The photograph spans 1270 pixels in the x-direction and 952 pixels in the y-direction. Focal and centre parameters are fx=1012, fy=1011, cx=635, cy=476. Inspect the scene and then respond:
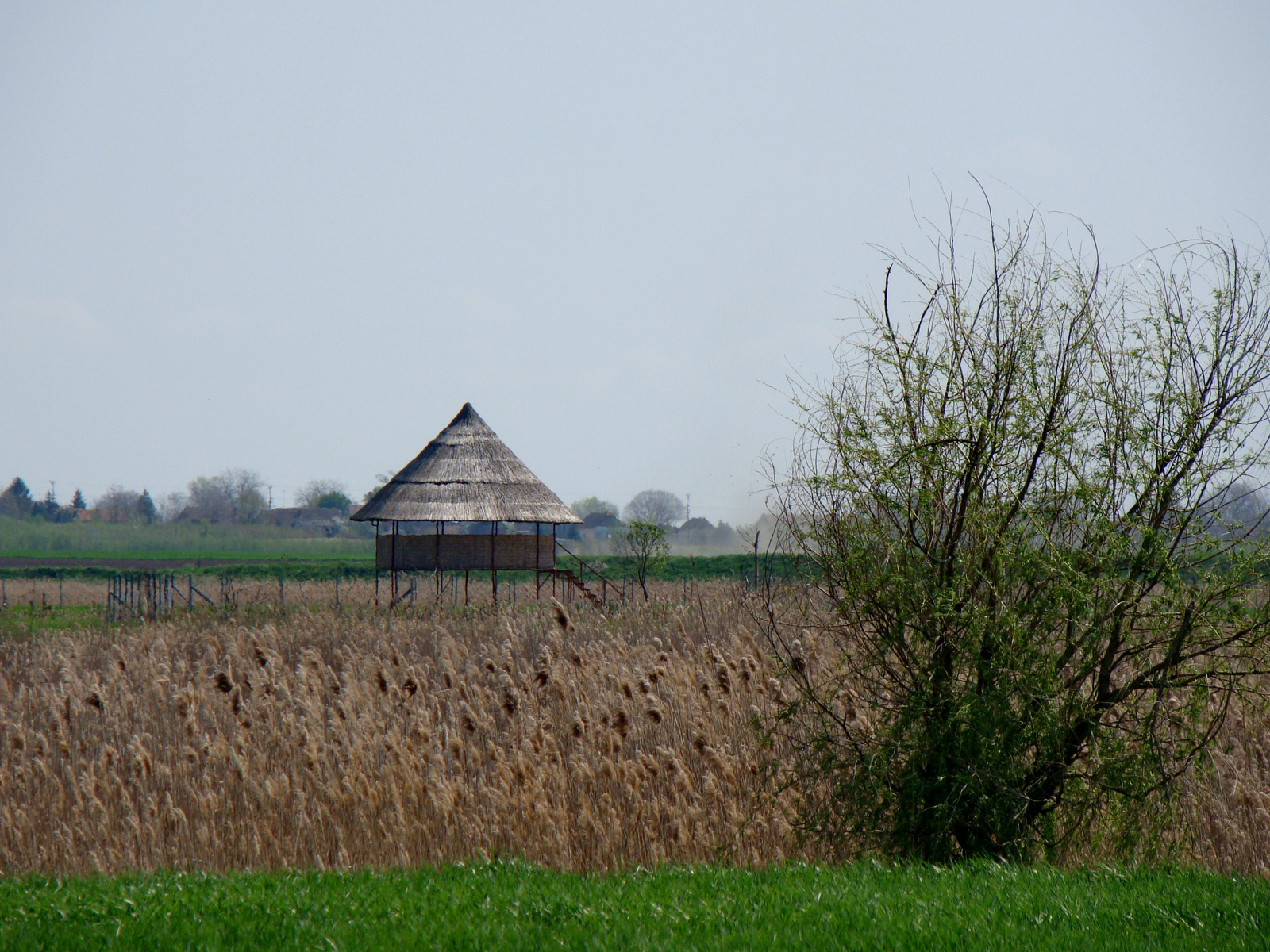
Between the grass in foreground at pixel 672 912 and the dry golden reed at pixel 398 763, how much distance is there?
4.25 feet

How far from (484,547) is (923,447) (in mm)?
18756

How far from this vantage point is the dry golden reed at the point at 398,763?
7.12 meters

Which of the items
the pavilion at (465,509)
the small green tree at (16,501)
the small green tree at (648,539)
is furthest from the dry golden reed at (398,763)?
the small green tree at (16,501)

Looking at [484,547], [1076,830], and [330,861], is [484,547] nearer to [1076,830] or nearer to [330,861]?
[330,861]

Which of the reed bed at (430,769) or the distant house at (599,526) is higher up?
the distant house at (599,526)

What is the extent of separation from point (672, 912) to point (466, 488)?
20723 mm

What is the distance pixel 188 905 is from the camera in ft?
16.9

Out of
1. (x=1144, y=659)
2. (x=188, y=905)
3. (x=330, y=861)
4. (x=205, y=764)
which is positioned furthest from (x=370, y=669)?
(x=1144, y=659)

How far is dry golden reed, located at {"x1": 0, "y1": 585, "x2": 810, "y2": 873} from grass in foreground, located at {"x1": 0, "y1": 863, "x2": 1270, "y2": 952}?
1294 mm

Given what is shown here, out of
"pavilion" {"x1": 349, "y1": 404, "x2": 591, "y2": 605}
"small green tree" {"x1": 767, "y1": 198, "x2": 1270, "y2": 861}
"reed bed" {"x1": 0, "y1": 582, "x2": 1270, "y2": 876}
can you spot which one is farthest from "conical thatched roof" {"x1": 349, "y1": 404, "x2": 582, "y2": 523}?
"small green tree" {"x1": 767, "y1": 198, "x2": 1270, "y2": 861}

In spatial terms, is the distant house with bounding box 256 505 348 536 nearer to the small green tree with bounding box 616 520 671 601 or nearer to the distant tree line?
the distant tree line

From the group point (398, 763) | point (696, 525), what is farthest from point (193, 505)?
point (398, 763)

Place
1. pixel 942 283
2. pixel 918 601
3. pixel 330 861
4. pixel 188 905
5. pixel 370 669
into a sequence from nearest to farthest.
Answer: pixel 188 905, pixel 918 601, pixel 942 283, pixel 330 861, pixel 370 669

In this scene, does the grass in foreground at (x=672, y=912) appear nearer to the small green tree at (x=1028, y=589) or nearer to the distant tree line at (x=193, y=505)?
the small green tree at (x=1028, y=589)
